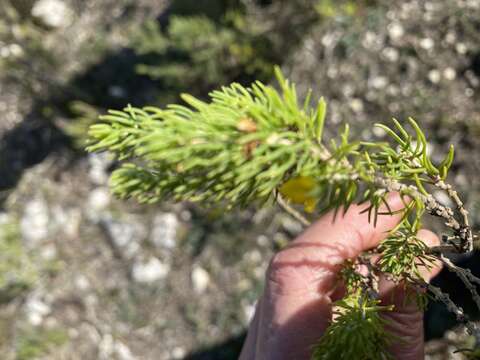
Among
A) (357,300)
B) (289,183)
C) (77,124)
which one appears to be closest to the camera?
(289,183)

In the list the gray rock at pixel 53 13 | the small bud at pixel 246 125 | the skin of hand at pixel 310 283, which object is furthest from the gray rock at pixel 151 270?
the small bud at pixel 246 125

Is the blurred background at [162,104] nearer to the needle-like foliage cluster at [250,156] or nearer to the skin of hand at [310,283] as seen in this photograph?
the skin of hand at [310,283]

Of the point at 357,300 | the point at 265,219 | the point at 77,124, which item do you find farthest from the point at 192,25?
the point at 357,300

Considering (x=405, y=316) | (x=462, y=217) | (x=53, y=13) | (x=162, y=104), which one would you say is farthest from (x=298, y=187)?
(x=53, y=13)

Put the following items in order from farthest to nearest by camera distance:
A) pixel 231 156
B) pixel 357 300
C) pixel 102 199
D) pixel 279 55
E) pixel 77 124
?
pixel 102 199 < pixel 77 124 < pixel 279 55 < pixel 357 300 < pixel 231 156

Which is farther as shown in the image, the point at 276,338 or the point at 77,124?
the point at 77,124

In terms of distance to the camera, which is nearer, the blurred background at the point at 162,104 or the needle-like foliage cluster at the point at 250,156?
the needle-like foliage cluster at the point at 250,156

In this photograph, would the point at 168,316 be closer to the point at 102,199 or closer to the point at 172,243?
the point at 172,243

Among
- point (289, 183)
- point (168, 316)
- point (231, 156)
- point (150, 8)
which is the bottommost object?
point (168, 316)
